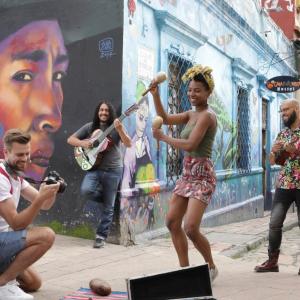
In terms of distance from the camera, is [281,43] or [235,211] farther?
[281,43]

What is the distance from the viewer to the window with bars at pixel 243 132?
12852 mm

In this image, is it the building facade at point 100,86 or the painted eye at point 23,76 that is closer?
the building facade at point 100,86

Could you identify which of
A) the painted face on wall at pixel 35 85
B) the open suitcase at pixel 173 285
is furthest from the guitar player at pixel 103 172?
the open suitcase at pixel 173 285

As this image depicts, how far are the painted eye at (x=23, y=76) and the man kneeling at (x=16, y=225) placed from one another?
367 cm

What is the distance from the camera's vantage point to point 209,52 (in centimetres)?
1069

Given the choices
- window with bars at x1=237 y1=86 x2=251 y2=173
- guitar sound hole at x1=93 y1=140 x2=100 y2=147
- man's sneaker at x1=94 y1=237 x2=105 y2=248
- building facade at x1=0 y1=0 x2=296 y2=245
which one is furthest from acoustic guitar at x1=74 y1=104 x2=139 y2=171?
window with bars at x1=237 y1=86 x2=251 y2=173

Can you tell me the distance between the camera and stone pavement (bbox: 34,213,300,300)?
181 inches

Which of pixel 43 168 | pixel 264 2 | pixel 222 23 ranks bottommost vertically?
pixel 43 168

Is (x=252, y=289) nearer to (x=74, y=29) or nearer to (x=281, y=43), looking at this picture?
(x=74, y=29)

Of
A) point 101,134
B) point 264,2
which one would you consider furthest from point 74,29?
point 264,2

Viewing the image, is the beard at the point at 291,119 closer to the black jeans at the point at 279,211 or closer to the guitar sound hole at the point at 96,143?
the black jeans at the point at 279,211

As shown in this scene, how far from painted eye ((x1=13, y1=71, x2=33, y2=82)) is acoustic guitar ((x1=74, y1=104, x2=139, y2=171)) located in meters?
1.48

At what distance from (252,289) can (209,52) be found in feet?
22.2

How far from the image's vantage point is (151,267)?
5.70 meters
